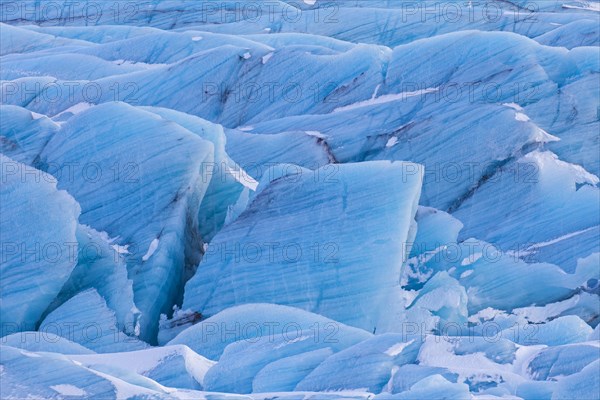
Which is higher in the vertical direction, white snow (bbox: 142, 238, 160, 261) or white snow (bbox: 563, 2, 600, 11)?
white snow (bbox: 563, 2, 600, 11)

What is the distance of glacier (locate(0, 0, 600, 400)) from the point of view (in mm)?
7703

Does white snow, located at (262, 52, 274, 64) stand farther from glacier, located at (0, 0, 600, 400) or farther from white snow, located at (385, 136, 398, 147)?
white snow, located at (385, 136, 398, 147)

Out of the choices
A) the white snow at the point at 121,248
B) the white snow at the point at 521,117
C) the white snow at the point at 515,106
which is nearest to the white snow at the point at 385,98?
the white snow at the point at 515,106

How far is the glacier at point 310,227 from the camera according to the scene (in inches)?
303

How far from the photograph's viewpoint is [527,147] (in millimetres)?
12102

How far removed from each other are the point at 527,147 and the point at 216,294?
4202 millimetres

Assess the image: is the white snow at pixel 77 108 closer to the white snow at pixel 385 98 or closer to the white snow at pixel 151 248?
the white snow at pixel 385 98

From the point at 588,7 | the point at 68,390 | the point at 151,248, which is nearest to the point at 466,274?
the point at 151,248

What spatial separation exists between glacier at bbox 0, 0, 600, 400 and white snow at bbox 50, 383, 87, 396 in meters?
0.01

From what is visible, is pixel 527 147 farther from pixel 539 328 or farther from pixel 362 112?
pixel 539 328

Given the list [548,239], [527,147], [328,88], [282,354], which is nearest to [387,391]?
[282,354]

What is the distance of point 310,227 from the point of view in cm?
1033

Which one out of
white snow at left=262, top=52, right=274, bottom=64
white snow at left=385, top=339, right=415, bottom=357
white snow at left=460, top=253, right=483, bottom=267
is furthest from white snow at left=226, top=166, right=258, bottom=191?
white snow at left=385, top=339, right=415, bottom=357

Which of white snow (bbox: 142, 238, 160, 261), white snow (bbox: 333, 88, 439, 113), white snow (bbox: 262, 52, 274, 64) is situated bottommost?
white snow (bbox: 142, 238, 160, 261)
